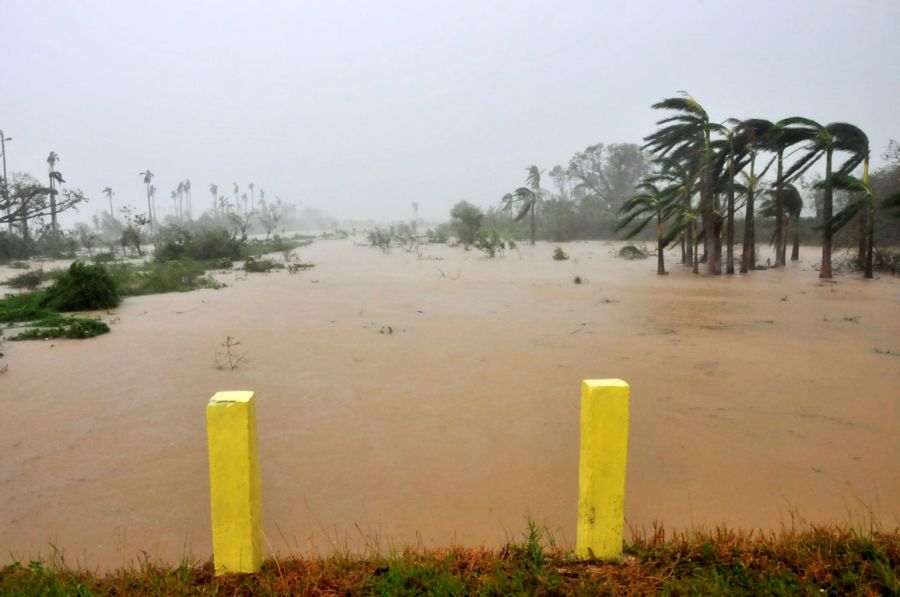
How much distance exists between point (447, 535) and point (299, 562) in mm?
1083

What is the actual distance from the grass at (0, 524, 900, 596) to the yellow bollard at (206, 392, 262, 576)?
13 centimetres

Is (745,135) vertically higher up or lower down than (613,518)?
higher up

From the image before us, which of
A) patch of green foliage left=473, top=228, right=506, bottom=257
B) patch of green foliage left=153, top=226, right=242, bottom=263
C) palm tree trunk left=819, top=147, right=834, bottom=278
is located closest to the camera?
palm tree trunk left=819, top=147, right=834, bottom=278

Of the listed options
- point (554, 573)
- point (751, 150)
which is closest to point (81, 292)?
point (554, 573)

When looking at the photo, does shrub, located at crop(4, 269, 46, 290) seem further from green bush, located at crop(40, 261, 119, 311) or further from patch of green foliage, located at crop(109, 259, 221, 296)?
green bush, located at crop(40, 261, 119, 311)

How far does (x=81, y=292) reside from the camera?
12.5m

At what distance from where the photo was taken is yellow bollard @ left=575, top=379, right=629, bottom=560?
2.60 metres

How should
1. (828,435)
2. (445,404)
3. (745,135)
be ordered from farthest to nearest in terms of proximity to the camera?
(745,135)
(445,404)
(828,435)

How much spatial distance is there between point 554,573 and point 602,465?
60cm

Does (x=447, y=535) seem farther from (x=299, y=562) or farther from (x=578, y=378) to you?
(x=578, y=378)

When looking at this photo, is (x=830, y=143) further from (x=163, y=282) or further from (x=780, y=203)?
(x=163, y=282)

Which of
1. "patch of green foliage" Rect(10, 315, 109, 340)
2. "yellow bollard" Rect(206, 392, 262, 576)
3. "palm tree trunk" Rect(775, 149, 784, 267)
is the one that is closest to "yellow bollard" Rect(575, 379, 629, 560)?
"yellow bollard" Rect(206, 392, 262, 576)

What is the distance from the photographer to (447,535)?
3646mm

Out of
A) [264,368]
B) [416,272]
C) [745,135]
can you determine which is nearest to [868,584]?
[264,368]
